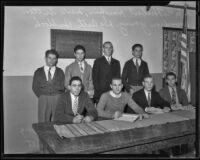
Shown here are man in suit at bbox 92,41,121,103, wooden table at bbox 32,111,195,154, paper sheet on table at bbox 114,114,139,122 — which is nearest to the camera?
wooden table at bbox 32,111,195,154

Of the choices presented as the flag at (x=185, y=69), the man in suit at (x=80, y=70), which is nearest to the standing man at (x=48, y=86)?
the man in suit at (x=80, y=70)

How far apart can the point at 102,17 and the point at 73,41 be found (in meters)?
0.68

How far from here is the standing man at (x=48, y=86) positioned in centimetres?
294

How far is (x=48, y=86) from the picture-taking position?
294cm

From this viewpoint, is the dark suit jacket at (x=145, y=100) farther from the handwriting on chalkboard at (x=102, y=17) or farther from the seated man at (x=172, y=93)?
the handwriting on chalkboard at (x=102, y=17)

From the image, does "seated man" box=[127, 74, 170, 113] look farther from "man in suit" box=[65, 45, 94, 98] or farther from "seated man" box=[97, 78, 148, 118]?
"man in suit" box=[65, 45, 94, 98]

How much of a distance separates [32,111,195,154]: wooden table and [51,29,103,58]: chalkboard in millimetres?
1733

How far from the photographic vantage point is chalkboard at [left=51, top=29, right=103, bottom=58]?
336cm

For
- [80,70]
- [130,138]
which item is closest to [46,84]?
[80,70]

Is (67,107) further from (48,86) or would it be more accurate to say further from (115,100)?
(48,86)

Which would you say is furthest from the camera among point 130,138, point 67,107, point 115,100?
point 115,100

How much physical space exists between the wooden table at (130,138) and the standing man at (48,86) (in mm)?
1070

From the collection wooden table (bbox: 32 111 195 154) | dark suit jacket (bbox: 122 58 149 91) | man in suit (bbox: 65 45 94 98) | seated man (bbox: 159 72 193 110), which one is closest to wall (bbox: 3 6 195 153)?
man in suit (bbox: 65 45 94 98)

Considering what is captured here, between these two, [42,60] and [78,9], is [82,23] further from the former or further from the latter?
[42,60]
